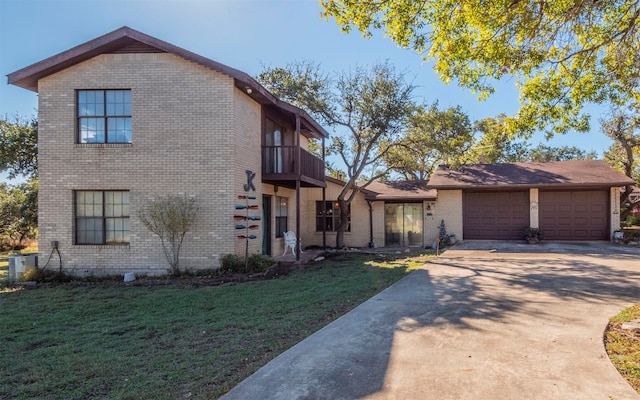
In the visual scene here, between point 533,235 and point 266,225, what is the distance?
1221cm

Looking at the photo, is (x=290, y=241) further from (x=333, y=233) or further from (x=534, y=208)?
(x=534, y=208)

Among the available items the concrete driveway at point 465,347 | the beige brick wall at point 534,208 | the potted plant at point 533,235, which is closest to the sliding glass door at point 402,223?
the potted plant at point 533,235

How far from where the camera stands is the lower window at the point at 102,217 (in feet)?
39.0

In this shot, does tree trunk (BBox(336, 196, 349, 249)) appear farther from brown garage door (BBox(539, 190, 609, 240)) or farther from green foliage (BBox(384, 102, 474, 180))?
brown garage door (BBox(539, 190, 609, 240))

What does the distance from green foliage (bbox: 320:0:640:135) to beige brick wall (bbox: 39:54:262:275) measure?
5066 millimetres

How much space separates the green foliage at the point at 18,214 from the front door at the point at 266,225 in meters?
15.1

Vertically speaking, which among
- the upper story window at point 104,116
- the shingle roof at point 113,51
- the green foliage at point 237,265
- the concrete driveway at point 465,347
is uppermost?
the shingle roof at point 113,51

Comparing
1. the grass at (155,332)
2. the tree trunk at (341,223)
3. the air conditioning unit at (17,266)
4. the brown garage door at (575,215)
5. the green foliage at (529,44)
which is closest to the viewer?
the grass at (155,332)

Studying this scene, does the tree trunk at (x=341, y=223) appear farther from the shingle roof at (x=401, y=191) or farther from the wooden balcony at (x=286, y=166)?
the wooden balcony at (x=286, y=166)

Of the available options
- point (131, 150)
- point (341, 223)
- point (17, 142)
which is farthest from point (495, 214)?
point (17, 142)

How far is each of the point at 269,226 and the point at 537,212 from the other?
504 inches

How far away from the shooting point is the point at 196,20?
11.4 meters

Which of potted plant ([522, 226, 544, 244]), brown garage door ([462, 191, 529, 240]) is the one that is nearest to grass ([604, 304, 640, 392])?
potted plant ([522, 226, 544, 244])

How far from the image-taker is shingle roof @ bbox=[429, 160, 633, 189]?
18641 millimetres
